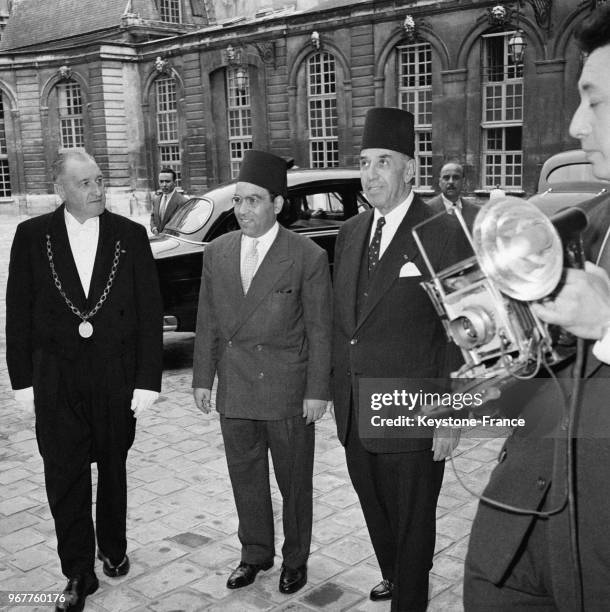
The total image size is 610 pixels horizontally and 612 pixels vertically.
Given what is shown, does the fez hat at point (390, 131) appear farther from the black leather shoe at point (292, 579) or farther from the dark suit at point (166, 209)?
the dark suit at point (166, 209)

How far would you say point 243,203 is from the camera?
4.21 m

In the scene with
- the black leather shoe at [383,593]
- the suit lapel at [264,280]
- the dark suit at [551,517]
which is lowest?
the black leather shoe at [383,593]

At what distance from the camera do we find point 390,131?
381cm

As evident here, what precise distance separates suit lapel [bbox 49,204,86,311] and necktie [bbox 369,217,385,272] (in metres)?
1.49

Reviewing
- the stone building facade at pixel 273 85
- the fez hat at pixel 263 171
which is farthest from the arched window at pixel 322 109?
the fez hat at pixel 263 171

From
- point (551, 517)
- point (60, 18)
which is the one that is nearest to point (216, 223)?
point (551, 517)

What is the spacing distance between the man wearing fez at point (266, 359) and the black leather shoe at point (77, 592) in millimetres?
714

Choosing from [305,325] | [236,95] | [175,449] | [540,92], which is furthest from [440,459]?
[236,95]

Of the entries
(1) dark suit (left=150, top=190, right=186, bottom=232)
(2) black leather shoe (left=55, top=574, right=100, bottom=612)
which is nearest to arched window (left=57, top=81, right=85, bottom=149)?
(1) dark suit (left=150, top=190, right=186, bottom=232)

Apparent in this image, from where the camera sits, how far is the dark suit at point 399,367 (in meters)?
3.61

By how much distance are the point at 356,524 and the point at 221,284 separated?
5.94 ft

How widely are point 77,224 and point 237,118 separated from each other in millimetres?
32404

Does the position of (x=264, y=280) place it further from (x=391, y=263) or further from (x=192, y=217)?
(x=192, y=217)

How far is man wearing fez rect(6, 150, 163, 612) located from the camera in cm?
406
